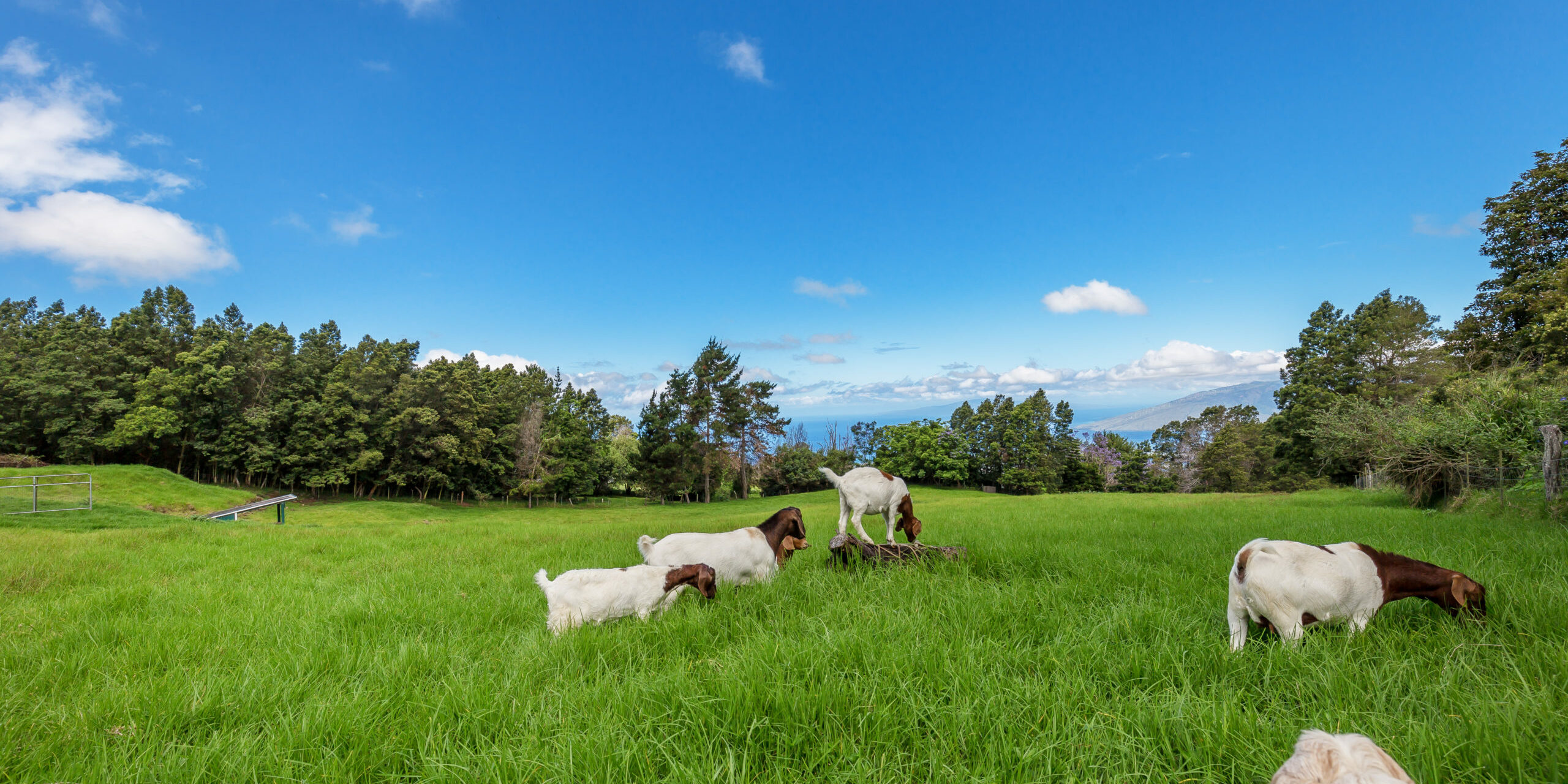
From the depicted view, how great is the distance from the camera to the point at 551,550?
9.35 metres

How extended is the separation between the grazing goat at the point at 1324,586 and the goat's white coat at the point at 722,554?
3910mm

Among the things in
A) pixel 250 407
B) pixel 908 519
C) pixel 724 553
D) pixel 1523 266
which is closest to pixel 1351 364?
pixel 1523 266

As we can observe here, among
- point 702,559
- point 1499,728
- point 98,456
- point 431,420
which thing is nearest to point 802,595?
point 702,559

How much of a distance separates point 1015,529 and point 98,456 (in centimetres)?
5507

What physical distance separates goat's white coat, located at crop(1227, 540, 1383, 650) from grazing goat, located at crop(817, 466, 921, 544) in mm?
3993

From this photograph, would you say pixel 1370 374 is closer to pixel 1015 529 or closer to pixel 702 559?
pixel 1015 529

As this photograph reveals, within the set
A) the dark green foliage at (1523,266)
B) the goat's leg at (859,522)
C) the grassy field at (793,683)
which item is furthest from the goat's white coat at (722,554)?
the dark green foliage at (1523,266)

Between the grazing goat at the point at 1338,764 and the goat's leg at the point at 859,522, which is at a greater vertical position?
the grazing goat at the point at 1338,764

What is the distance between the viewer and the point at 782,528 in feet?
21.3

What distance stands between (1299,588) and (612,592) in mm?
4664

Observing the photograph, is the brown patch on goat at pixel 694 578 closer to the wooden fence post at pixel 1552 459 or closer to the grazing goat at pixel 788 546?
the grazing goat at pixel 788 546

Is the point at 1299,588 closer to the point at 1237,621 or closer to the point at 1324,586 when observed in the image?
the point at 1324,586

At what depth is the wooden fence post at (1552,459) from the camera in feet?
30.6

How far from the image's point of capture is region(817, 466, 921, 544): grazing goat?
732 cm
